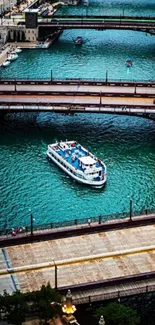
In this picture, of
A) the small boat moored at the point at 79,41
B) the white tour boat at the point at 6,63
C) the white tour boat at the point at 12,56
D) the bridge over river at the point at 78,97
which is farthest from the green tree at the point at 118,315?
the small boat moored at the point at 79,41

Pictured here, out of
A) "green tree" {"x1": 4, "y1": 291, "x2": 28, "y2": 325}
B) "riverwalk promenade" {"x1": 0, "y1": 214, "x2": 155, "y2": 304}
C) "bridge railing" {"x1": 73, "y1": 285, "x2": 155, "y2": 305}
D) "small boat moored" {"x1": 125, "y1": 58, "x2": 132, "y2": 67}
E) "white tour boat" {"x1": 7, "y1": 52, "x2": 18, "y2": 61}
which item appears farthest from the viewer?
"white tour boat" {"x1": 7, "y1": 52, "x2": 18, "y2": 61}

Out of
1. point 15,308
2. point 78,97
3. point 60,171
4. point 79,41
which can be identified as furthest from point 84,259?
point 79,41

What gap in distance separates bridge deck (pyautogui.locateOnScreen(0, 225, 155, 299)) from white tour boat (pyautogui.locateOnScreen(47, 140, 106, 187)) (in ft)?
69.8

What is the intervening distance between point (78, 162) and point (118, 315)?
39.5m

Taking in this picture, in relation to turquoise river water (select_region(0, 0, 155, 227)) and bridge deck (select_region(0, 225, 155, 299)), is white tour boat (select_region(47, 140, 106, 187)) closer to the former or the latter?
turquoise river water (select_region(0, 0, 155, 227))

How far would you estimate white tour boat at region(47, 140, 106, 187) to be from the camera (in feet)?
287

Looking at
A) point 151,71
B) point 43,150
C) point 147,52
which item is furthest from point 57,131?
point 147,52

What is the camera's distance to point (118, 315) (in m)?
52.8

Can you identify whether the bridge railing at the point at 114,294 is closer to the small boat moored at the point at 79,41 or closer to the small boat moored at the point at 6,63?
the small boat moored at the point at 6,63

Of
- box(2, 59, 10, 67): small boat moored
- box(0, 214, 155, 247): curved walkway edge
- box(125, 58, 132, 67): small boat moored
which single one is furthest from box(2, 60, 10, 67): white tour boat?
box(0, 214, 155, 247): curved walkway edge

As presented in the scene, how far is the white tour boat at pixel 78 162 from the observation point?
8738cm

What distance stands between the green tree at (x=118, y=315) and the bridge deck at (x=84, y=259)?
393 centimetres

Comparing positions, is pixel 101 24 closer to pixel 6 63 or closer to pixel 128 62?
pixel 128 62

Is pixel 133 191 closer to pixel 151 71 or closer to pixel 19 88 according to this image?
pixel 19 88
